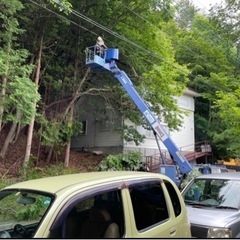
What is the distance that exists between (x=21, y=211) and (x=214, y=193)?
4.05 m

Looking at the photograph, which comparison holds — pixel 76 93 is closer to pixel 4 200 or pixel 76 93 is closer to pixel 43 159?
pixel 43 159

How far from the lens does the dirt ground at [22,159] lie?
1335 cm

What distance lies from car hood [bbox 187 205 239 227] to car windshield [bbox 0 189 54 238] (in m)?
3.00

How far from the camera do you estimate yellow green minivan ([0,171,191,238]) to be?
2643 millimetres

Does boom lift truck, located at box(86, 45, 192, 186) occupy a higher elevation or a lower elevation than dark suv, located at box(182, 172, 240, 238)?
higher

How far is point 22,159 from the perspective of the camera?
14.1m

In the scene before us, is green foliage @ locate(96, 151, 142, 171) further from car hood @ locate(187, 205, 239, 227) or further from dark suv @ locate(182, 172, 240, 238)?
car hood @ locate(187, 205, 239, 227)

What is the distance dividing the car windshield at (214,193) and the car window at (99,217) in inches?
120

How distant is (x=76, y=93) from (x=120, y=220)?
12.5 m

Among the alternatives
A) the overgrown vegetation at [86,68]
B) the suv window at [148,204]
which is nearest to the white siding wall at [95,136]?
the overgrown vegetation at [86,68]

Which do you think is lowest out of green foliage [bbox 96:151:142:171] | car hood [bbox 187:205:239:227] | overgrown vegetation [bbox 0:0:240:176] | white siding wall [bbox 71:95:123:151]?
car hood [bbox 187:205:239:227]

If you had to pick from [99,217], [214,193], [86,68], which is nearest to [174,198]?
[99,217]

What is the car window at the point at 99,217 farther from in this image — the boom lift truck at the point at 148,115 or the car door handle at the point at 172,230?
the boom lift truck at the point at 148,115

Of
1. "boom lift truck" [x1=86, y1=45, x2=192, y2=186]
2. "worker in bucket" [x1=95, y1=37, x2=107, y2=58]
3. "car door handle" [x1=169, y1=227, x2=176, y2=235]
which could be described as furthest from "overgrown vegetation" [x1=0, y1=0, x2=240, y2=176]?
"car door handle" [x1=169, y1=227, x2=176, y2=235]
